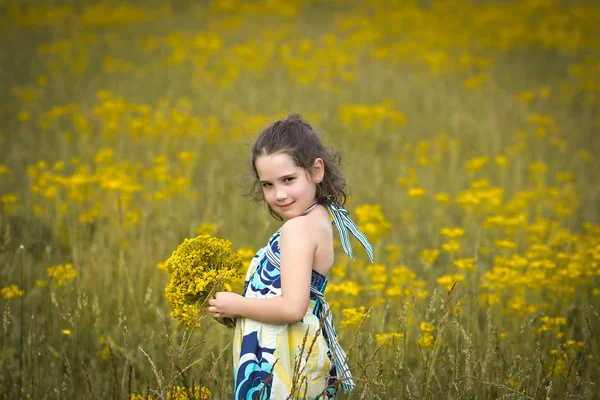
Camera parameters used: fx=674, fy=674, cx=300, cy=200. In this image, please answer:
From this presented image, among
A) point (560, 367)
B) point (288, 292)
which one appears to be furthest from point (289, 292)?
point (560, 367)

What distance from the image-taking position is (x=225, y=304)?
212 cm

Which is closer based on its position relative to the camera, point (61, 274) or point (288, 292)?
point (288, 292)

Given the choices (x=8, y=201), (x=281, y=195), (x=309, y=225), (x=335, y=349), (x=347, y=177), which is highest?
(x=347, y=177)

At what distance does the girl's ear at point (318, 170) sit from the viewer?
2.28m

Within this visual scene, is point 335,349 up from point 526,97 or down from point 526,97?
down

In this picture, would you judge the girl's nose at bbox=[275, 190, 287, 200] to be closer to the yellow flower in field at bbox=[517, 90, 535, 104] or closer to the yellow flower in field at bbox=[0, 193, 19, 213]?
the yellow flower in field at bbox=[0, 193, 19, 213]

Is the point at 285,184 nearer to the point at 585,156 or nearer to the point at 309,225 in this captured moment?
the point at 309,225

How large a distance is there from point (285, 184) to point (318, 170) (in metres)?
0.14

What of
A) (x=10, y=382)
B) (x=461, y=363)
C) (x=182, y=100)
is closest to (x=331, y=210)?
(x=461, y=363)

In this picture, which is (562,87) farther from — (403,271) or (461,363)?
(461,363)

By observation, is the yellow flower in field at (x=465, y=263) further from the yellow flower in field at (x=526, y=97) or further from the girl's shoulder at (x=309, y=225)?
the yellow flower in field at (x=526, y=97)

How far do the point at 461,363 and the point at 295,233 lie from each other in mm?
1355

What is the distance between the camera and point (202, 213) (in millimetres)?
5141

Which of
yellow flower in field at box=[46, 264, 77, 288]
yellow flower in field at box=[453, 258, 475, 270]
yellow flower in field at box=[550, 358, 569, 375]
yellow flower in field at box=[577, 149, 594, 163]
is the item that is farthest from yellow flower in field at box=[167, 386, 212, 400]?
yellow flower in field at box=[577, 149, 594, 163]
